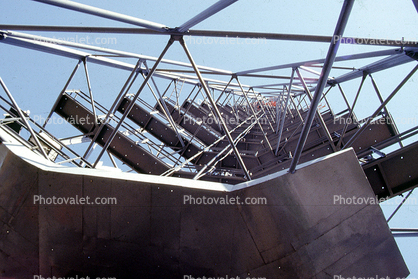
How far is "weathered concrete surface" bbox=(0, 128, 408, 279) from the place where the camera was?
576 cm

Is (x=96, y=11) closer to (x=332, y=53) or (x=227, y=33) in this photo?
(x=227, y=33)

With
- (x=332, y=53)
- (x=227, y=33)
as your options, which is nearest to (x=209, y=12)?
(x=227, y=33)

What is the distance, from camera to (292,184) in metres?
5.75

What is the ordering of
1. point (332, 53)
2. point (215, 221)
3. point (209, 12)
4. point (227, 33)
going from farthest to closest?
point (215, 221) → point (227, 33) → point (209, 12) → point (332, 53)

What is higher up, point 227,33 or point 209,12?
point 209,12

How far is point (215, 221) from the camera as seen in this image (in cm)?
589

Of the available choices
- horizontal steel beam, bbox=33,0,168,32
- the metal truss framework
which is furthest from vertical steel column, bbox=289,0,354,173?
horizontal steel beam, bbox=33,0,168,32

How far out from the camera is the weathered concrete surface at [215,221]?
5762 mm

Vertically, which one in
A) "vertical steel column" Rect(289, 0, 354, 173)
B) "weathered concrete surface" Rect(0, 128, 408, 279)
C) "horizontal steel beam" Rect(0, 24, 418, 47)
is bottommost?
"weathered concrete surface" Rect(0, 128, 408, 279)

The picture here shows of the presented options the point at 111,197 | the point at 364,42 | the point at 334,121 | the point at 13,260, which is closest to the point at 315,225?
the point at 364,42

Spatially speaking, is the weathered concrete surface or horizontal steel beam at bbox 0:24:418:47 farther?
the weathered concrete surface

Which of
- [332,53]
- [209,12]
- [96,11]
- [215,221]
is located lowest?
[215,221]

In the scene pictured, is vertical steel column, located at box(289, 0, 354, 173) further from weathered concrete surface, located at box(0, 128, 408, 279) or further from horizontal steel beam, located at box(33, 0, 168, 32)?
horizontal steel beam, located at box(33, 0, 168, 32)

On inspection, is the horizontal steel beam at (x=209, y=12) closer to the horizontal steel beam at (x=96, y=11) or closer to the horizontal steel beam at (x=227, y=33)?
the horizontal steel beam at (x=227, y=33)
